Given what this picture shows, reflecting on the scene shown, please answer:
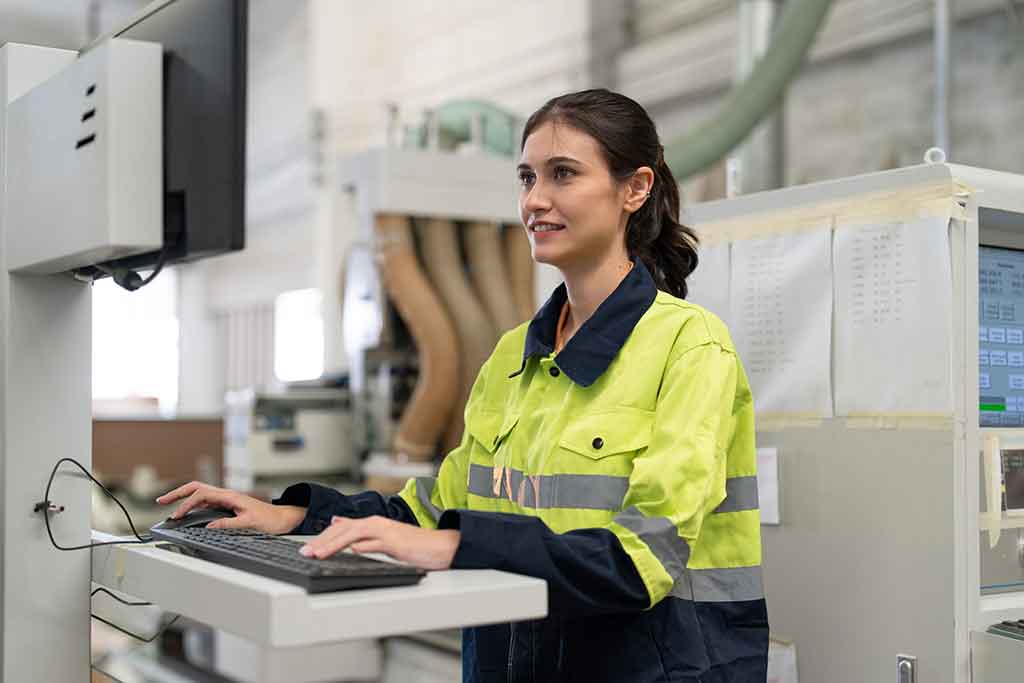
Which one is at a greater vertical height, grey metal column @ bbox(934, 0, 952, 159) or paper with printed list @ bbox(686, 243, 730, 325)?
grey metal column @ bbox(934, 0, 952, 159)

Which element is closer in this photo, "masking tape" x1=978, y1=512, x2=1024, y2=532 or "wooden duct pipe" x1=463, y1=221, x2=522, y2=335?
"masking tape" x1=978, y1=512, x2=1024, y2=532

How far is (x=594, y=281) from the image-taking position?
66.0 inches

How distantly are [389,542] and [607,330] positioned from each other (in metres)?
0.46

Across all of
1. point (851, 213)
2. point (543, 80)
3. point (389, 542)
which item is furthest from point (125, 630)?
point (543, 80)

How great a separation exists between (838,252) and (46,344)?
122 centimetres

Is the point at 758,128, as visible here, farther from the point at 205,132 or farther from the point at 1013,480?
the point at 205,132

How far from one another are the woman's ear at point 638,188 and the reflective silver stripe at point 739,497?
392 millimetres

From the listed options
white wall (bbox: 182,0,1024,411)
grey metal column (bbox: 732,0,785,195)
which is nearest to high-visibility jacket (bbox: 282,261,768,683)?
white wall (bbox: 182,0,1024,411)

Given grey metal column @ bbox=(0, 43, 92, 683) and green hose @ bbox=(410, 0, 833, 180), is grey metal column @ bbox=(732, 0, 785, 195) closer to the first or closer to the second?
green hose @ bbox=(410, 0, 833, 180)

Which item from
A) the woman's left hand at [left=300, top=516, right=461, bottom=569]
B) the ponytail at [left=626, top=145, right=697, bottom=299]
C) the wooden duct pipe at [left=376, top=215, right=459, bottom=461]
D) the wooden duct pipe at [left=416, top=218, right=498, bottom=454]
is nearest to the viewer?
the woman's left hand at [left=300, top=516, right=461, bottom=569]

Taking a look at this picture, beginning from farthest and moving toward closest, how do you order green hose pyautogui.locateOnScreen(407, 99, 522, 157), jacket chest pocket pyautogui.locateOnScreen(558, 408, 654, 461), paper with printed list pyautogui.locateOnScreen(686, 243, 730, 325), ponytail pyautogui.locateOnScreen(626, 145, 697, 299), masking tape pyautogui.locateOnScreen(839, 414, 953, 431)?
green hose pyautogui.locateOnScreen(407, 99, 522, 157) < paper with printed list pyautogui.locateOnScreen(686, 243, 730, 325) < masking tape pyautogui.locateOnScreen(839, 414, 953, 431) < ponytail pyautogui.locateOnScreen(626, 145, 697, 299) < jacket chest pocket pyautogui.locateOnScreen(558, 408, 654, 461)

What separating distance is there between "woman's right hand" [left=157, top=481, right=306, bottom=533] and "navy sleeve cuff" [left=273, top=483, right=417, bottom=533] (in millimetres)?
24

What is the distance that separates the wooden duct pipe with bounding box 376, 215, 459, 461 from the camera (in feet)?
14.5

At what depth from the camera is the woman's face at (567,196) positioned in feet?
5.31
